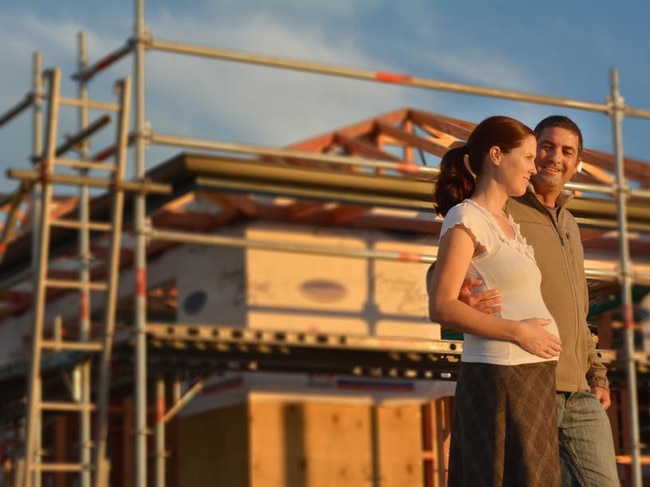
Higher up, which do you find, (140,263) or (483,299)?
(140,263)

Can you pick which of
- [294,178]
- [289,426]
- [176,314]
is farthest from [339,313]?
[294,178]

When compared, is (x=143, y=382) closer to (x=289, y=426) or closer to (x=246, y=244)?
(x=246, y=244)

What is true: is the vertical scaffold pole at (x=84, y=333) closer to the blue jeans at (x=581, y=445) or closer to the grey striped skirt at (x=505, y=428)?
the blue jeans at (x=581, y=445)

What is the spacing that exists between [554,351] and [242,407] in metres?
16.4

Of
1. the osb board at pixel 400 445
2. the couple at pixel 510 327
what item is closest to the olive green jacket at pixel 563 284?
the couple at pixel 510 327

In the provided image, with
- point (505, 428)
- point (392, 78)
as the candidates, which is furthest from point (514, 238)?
point (392, 78)

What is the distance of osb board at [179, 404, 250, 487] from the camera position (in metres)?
20.8

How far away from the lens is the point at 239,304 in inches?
813

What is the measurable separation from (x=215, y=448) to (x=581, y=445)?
1676cm

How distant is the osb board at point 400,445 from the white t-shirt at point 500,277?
1653cm

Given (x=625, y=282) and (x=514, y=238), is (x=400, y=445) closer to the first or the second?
(x=625, y=282)

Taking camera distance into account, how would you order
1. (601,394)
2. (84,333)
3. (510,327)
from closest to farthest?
(510,327) → (601,394) → (84,333)

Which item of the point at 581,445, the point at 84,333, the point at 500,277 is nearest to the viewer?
the point at 500,277

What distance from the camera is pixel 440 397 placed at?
6.09 metres
